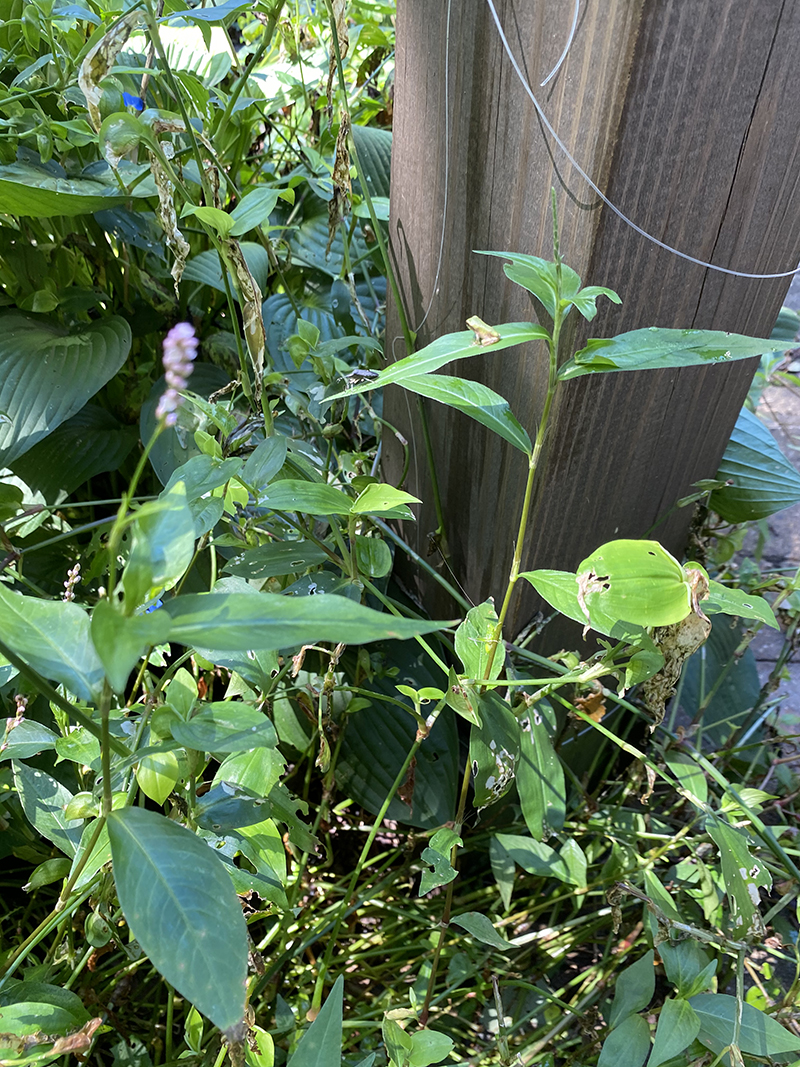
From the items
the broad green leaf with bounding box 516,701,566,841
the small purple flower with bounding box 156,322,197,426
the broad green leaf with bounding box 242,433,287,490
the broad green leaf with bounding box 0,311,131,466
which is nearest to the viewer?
the small purple flower with bounding box 156,322,197,426

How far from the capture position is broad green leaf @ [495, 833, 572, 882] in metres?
0.88

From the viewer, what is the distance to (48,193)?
863mm

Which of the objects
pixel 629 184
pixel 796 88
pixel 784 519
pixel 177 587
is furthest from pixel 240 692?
pixel 784 519

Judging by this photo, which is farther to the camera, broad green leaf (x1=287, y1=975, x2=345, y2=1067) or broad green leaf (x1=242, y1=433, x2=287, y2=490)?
broad green leaf (x1=242, y1=433, x2=287, y2=490)

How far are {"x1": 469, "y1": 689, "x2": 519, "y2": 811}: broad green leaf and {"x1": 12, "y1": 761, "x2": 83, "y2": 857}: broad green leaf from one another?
36cm

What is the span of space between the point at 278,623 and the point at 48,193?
0.78 metres

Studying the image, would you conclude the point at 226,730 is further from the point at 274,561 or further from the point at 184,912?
the point at 274,561

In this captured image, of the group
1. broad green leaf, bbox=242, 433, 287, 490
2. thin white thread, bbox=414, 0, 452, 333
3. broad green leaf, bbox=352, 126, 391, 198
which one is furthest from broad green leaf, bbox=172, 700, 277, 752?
broad green leaf, bbox=352, 126, 391, 198

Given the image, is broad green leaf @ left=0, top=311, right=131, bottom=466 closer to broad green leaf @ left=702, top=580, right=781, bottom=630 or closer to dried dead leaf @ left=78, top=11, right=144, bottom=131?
dried dead leaf @ left=78, top=11, right=144, bottom=131

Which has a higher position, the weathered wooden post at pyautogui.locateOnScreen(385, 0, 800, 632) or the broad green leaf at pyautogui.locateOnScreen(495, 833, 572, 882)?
the weathered wooden post at pyautogui.locateOnScreen(385, 0, 800, 632)

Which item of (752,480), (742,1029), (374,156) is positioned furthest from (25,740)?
(374,156)

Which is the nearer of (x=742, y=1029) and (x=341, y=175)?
(x=742, y=1029)

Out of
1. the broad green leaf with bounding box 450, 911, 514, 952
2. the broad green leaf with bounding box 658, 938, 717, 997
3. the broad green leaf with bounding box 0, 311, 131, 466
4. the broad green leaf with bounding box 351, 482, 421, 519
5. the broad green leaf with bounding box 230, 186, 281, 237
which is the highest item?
the broad green leaf with bounding box 230, 186, 281, 237

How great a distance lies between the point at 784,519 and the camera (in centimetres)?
184
